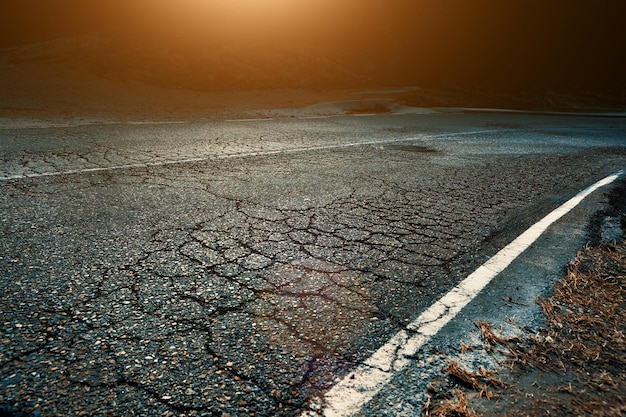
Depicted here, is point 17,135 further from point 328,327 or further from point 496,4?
point 496,4

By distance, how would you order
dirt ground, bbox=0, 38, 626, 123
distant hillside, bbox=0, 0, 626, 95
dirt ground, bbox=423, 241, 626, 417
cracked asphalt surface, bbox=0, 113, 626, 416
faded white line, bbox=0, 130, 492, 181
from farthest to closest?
distant hillside, bbox=0, 0, 626, 95 < dirt ground, bbox=0, 38, 626, 123 < faded white line, bbox=0, 130, 492, 181 < cracked asphalt surface, bbox=0, 113, 626, 416 < dirt ground, bbox=423, 241, 626, 417

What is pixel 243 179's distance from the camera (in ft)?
16.8

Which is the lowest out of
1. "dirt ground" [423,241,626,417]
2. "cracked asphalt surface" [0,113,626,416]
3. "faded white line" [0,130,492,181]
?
"dirt ground" [423,241,626,417]

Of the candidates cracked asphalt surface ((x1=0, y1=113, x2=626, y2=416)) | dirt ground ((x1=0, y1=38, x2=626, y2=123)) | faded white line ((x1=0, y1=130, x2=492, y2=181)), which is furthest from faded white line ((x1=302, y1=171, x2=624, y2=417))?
dirt ground ((x1=0, y1=38, x2=626, y2=123))

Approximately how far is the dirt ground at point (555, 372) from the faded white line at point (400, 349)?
0.65 ft

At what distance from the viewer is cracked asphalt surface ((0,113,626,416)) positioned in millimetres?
1818

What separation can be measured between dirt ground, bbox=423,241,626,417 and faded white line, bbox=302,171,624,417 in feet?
0.65

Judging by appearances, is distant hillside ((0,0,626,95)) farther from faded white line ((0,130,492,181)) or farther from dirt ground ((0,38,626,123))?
faded white line ((0,130,492,181))

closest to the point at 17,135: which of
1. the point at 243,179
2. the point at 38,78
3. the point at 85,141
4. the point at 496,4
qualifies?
the point at 85,141

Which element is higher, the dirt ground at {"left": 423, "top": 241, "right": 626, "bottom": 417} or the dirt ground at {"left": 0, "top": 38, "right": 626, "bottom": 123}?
the dirt ground at {"left": 0, "top": 38, "right": 626, "bottom": 123}

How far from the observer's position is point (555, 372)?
6.24ft

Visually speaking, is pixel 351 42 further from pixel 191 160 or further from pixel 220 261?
pixel 220 261

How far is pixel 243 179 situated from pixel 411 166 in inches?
101

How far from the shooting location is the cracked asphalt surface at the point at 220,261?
182 centimetres
